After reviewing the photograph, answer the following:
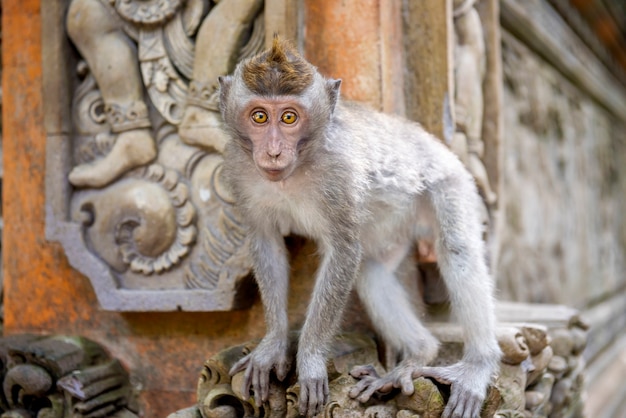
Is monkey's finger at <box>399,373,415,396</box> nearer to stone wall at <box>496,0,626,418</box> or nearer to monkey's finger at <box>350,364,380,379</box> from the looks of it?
monkey's finger at <box>350,364,380,379</box>

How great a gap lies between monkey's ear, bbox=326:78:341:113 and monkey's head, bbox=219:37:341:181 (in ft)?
0.21

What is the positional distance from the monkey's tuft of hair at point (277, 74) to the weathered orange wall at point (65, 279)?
93 cm

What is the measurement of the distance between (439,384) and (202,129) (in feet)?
5.44

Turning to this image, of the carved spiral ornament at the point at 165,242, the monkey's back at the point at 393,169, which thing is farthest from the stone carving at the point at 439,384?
the carved spiral ornament at the point at 165,242

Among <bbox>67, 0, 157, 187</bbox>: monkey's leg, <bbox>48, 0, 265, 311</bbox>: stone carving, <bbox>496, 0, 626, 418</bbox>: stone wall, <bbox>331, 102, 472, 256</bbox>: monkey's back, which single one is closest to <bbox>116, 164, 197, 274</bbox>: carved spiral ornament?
<bbox>48, 0, 265, 311</bbox>: stone carving

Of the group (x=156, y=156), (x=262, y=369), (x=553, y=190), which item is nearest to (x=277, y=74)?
(x=262, y=369)

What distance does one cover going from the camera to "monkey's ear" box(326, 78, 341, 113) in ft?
10.0

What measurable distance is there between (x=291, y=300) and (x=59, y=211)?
52.6 inches

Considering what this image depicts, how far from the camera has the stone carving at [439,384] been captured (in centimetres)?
305

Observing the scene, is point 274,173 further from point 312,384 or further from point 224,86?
point 312,384

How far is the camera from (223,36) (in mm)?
3830

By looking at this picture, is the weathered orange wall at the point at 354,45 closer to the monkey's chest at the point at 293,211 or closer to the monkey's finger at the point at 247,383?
the monkey's chest at the point at 293,211

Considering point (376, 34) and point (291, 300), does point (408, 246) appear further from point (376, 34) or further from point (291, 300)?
point (376, 34)

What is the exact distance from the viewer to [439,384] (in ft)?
10.4
